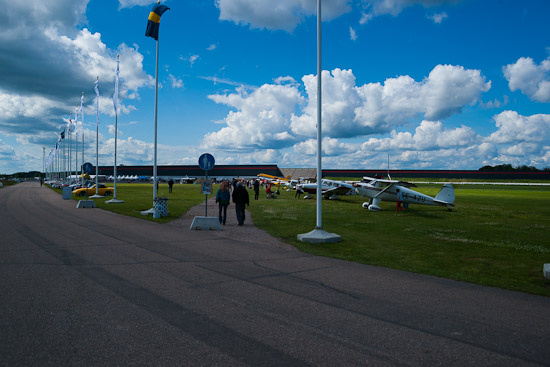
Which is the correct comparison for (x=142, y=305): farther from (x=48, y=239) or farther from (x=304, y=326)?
(x=48, y=239)

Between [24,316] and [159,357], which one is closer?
[159,357]

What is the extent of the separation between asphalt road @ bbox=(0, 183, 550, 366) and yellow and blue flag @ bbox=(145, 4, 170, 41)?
15.0 metres

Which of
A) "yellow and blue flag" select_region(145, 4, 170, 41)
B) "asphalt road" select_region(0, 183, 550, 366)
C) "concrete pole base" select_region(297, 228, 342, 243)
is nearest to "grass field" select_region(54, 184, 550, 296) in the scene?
"concrete pole base" select_region(297, 228, 342, 243)

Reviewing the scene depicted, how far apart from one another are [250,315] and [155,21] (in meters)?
19.5

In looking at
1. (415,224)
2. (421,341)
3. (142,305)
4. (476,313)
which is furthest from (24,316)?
(415,224)

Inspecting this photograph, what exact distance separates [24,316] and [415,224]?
1594 centimetres

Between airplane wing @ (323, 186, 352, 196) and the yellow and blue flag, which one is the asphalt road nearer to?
the yellow and blue flag

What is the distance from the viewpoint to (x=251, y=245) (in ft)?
35.3

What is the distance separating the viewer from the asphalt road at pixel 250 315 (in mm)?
3754

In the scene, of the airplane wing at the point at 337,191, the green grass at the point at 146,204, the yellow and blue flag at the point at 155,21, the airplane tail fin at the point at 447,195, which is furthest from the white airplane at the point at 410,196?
the yellow and blue flag at the point at 155,21

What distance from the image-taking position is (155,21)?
1984 cm

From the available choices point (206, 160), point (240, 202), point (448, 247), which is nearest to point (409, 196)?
point (240, 202)

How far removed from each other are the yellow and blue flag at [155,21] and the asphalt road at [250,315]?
49.1 feet

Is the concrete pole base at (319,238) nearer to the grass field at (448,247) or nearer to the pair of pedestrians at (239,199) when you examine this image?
the grass field at (448,247)
